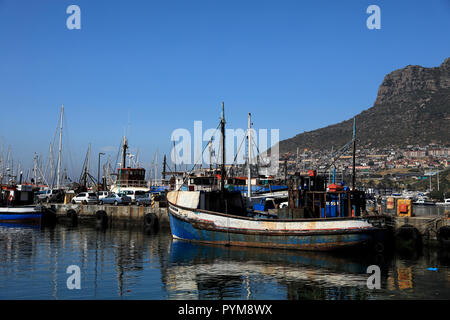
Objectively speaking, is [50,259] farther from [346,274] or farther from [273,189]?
[273,189]

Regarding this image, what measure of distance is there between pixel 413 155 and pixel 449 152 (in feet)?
45.7

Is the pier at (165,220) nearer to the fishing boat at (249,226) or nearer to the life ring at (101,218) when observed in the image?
the life ring at (101,218)

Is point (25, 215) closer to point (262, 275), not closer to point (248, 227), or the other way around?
point (248, 227)

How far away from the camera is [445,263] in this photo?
924 inches

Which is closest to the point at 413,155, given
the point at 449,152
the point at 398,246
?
the point at 449,152

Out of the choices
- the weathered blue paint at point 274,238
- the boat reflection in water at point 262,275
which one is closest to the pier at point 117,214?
the weathered blue paint at point 274,238

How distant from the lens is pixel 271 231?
27797 mm

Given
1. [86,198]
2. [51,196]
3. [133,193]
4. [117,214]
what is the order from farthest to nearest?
[51,196]
[133,193]
[86,198]
[117,214]

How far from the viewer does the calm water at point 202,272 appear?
1689 centimetres

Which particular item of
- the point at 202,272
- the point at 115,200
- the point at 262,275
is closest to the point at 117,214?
the point at 115,200

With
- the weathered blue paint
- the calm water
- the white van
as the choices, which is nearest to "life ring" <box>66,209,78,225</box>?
the white van

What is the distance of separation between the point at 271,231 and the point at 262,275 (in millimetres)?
7626

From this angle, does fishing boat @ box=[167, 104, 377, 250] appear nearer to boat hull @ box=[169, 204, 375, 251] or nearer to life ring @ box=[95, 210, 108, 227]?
boat hull @ box=[169, 204, 375, 251]
